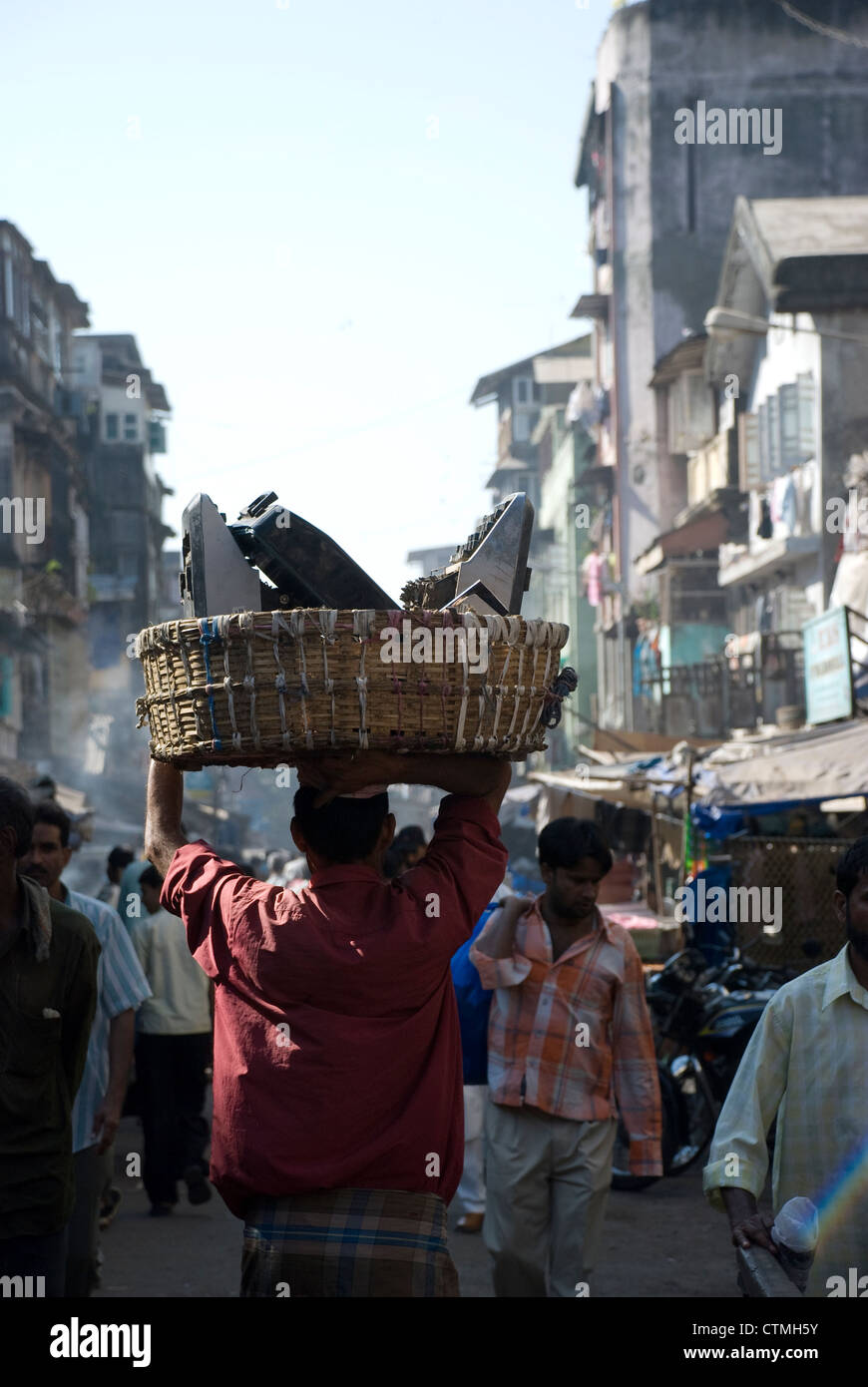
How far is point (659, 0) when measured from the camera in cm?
3641

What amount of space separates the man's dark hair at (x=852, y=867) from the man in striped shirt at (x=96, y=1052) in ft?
8.57

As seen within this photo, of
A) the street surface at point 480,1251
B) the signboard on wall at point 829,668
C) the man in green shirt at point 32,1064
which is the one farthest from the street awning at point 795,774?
the man in green shirt at point 32,1064

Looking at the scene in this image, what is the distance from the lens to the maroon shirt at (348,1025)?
9.85 feet

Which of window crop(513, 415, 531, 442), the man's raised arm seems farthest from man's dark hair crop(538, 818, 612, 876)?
window crop(513, 415, 531, 442)

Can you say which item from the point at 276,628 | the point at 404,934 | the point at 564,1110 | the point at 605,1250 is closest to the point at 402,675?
the point at 276,628

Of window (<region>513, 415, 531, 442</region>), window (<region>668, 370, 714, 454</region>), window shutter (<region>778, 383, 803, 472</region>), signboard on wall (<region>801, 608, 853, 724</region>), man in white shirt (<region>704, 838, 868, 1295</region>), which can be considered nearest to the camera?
man in white shirt (<region>704, 838, 868, 1295</region>)

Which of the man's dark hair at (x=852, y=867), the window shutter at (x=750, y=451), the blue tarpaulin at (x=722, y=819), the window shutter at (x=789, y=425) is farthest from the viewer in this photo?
the window shutter at (x=750, y=451)

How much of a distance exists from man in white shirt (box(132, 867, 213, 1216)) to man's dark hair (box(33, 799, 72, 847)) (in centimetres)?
256

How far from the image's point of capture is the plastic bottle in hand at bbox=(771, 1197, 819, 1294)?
2930mm

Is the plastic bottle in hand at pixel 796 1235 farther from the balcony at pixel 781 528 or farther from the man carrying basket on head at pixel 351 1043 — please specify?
the balcony at pixel 781 528

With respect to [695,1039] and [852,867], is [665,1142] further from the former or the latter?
[852,867]

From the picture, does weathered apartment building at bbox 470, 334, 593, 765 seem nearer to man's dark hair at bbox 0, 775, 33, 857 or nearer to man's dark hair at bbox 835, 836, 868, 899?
man's dark hair at bbox 0, 775, 33, 857

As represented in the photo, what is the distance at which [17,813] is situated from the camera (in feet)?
13.8
